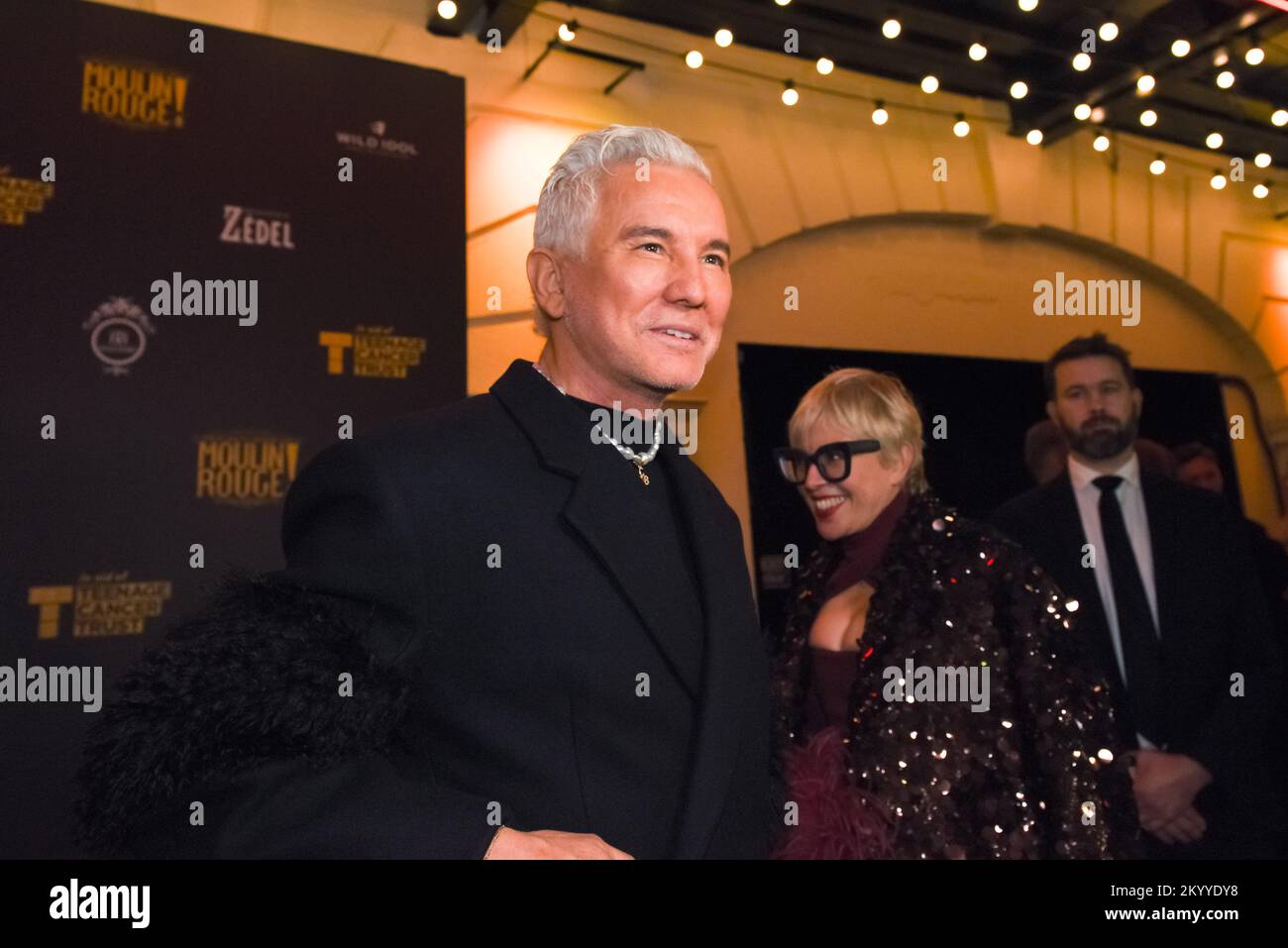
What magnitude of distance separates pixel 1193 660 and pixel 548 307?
231 centimetres

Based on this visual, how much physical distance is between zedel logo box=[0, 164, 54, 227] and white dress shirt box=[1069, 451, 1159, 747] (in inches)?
130

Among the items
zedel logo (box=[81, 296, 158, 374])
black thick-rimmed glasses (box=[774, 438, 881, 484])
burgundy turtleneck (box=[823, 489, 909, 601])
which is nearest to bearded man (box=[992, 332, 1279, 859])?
burgundy turtleneck (box=[823, 489, 909, 601])

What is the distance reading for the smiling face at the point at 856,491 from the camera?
93.4 inches

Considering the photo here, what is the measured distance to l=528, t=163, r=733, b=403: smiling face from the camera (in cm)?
129

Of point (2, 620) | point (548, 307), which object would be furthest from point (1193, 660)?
point (2, 620)

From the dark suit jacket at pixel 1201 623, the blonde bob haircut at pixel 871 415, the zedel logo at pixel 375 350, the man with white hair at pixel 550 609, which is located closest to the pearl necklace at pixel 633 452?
the man with white hair at pixel 550 609

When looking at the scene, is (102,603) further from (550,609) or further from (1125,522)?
(1125,522)

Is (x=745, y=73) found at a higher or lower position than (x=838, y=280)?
higher

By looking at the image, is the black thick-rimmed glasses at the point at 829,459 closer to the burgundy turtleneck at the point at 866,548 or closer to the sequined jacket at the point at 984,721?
the burgundy turtleneck at the point at 866,548

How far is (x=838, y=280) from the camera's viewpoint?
5516mm

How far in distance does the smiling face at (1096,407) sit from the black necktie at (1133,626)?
4.5 inches

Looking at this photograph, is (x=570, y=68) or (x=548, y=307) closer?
(x=548, y=307)

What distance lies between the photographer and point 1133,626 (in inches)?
109
